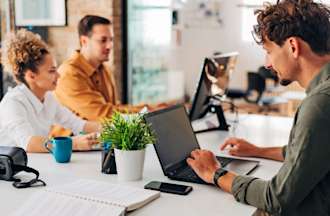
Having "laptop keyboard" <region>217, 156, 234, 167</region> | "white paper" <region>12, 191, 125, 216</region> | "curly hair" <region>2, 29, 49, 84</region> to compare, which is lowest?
"laptop keyboard" <region>217, 156, 234, 167</region>

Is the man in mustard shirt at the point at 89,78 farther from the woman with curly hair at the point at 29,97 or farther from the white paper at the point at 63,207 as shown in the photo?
the white paper at the point at 63,207

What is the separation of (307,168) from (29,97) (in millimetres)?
1419

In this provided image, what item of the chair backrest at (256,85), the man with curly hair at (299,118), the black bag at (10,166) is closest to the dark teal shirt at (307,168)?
the man with curly hair at (299,118)

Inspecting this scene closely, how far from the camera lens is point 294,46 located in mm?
1387

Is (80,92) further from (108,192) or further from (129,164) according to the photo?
(108,192)

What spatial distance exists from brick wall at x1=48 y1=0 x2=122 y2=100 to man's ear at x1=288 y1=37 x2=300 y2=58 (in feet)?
9.45

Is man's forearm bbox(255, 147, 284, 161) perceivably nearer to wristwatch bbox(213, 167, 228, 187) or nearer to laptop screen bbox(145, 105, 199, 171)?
laptop screen bbox(145, 105, 199, 171)

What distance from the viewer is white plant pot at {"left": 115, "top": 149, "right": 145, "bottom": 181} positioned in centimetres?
159

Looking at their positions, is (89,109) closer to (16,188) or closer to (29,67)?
(29,67)

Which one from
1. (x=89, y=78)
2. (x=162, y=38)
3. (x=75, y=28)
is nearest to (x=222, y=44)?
(x=162, y=38)

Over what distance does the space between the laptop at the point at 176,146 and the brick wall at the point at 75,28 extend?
2363mm

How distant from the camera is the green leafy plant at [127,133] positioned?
157 centimetres

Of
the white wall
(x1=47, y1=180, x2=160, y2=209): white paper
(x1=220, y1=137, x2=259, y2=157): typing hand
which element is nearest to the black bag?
→ (x1=47, y1=180, x2=160, y2=209): white paper

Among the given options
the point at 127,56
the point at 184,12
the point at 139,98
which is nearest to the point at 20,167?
the point at 127,56
